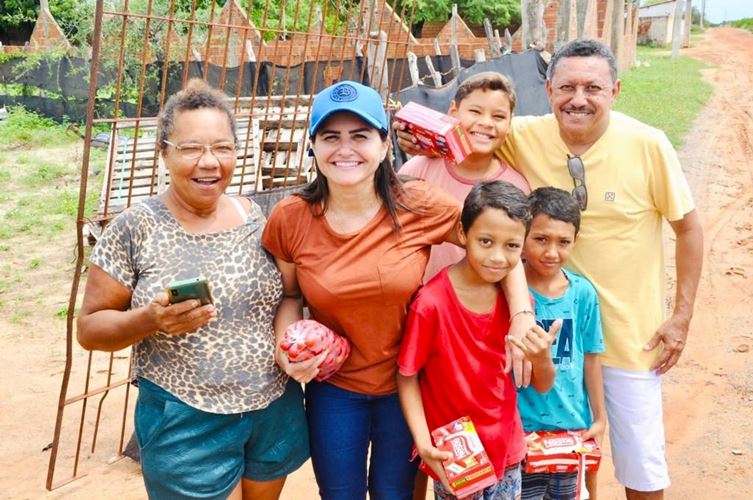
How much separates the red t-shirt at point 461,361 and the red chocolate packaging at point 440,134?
0.52 meters

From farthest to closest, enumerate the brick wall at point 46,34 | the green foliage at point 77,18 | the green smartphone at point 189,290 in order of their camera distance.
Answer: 1. the brick wall at point 46,34
2. the green foliage at point 77,18
3. the green smartphone at point 189,290

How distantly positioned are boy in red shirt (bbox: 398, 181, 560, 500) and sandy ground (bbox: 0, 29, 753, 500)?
1.69 m

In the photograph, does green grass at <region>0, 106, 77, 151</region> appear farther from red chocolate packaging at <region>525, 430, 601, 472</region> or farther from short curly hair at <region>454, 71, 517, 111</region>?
red chocolate packaging at <region>525, 430, 601, 472</region>

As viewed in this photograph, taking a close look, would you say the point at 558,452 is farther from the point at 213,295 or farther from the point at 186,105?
the point at 186,105

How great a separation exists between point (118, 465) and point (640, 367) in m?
3.04

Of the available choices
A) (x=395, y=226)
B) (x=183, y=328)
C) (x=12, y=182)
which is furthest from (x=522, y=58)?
(x=12, y=182)

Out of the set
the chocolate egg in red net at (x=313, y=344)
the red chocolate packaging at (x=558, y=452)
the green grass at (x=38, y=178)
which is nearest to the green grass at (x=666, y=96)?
the green grass at (x=38, y=178)

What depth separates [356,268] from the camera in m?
2.29

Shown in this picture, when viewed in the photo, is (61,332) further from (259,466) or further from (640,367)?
(640,367)

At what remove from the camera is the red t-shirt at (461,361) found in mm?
2352

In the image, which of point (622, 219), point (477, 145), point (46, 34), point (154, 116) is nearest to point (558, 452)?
point (622, 219)

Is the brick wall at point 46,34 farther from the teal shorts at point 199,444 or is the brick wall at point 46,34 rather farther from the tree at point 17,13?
the teal shorts at point 199,444

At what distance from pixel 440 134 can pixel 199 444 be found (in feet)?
4.47

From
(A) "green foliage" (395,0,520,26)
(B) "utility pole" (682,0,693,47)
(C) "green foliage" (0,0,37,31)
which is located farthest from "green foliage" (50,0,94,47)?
(B) "utility pole" (682,0,693,47)
